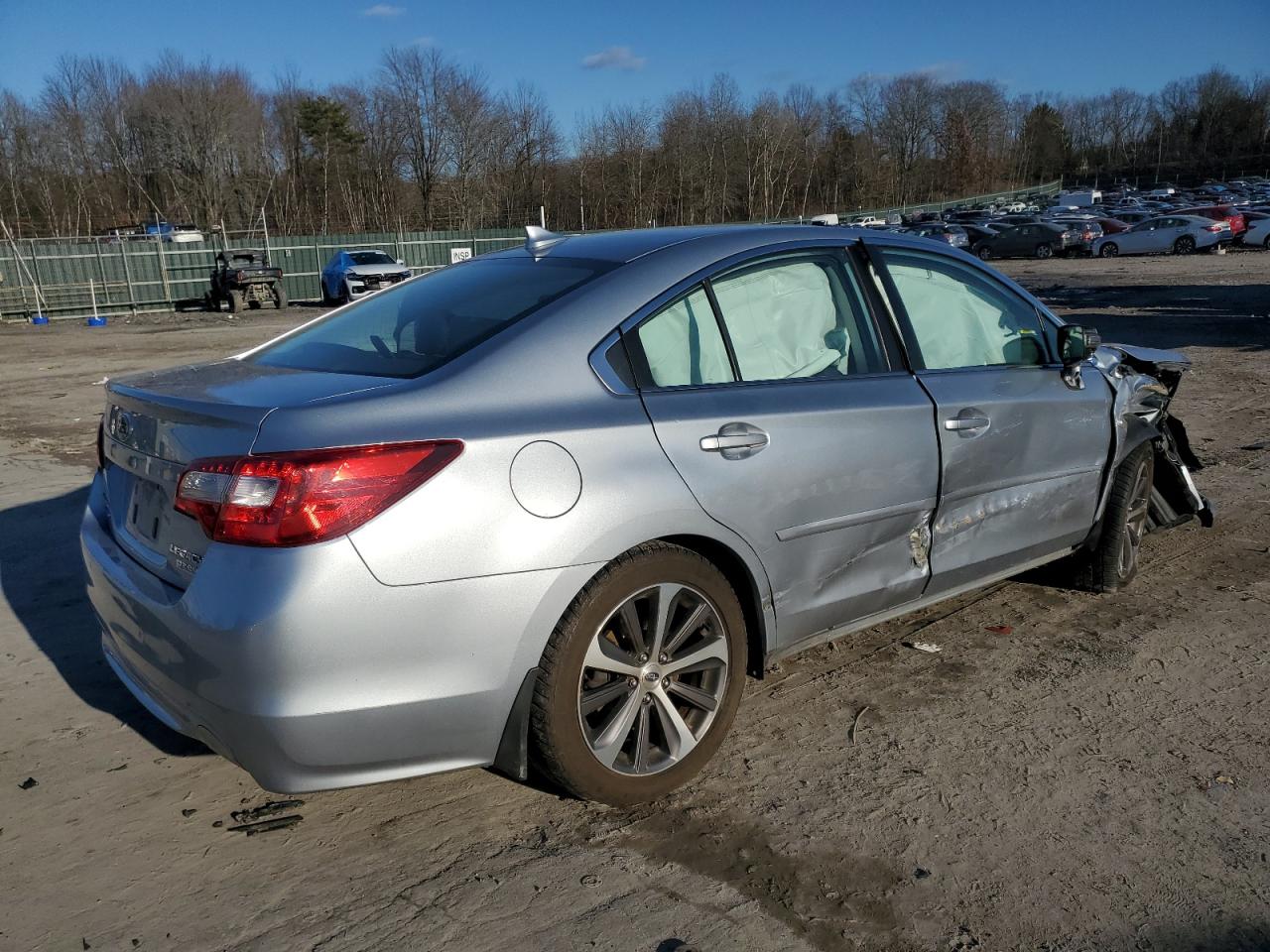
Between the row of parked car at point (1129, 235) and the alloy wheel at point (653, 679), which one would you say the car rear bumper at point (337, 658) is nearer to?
the alloy wheel at point (653, 679)

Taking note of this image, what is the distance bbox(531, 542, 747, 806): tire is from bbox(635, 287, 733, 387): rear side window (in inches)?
22.0

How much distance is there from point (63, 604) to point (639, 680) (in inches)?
128

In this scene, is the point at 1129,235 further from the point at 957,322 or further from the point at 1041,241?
the point at 957,322

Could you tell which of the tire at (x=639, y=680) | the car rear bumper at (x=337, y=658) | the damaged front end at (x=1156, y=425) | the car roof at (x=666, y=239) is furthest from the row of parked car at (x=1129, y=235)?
the car rear bumper at (x=337, y=658)

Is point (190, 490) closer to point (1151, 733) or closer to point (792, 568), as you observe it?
point (792, 568)

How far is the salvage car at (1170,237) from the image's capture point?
120ft

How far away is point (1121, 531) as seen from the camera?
4730 millimetres

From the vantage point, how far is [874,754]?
3402 millimetres

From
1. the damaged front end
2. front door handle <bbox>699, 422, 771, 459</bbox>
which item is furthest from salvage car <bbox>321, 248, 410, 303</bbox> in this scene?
front door handle <bbox>699, 422, 771, 459</bbox>

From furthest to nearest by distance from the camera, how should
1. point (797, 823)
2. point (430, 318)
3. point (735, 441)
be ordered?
point (430, 318) < point (735, 441) < point (797, 823)

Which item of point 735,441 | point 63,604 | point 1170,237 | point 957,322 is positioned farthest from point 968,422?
point 1170,237

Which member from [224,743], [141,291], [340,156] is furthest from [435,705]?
[340,156]

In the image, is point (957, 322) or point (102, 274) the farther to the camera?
point (102, 274)

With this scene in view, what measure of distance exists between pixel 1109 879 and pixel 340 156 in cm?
6551
